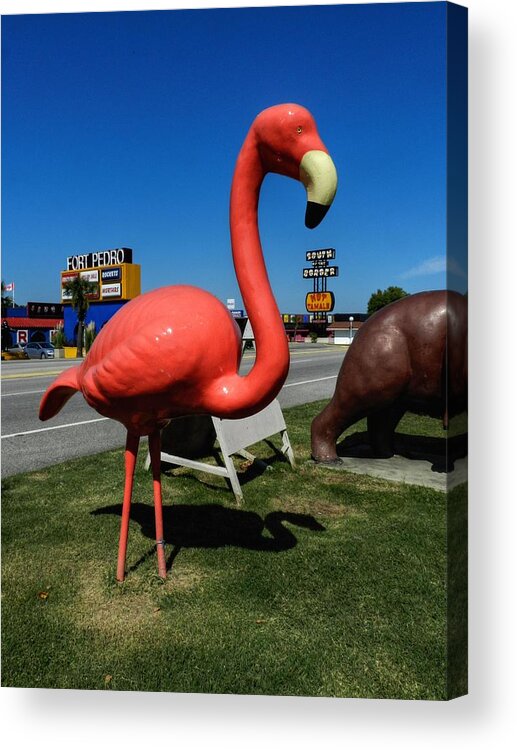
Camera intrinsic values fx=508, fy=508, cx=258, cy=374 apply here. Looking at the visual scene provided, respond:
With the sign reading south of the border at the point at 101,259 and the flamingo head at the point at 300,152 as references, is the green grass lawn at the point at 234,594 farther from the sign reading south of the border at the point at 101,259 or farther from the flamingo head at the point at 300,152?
the sign reading south of the border at the point at 101,259

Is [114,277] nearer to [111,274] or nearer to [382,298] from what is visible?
[111,274]

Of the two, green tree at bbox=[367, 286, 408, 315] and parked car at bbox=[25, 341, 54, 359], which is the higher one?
green tree at bbox=[367, 286, 408, 315]

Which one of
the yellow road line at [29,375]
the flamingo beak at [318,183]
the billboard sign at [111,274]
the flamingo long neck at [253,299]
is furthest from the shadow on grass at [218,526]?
the billboard sign at [111,274]

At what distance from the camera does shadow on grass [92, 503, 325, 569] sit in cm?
345

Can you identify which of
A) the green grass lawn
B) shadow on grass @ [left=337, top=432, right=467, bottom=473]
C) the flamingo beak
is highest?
the flamingo beak

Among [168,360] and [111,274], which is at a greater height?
[111,274]

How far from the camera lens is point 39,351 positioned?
2127 cm

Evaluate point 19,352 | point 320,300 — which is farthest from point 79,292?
point 320,300

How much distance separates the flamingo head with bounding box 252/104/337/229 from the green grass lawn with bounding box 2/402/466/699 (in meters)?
1.42

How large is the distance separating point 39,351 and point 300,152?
70.1ft

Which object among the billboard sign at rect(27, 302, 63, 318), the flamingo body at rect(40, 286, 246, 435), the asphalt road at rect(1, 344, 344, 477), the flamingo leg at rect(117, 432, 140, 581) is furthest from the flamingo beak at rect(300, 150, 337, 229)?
the billboard sign at rect(27, 302, 63, 318)

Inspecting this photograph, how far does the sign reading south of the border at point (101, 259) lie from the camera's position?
24.2 meters

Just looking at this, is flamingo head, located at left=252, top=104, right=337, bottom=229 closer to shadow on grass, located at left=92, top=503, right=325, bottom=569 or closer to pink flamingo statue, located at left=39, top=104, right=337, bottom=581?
pink flamingo statue, located at left=39, top=104, right=337, bottom=581

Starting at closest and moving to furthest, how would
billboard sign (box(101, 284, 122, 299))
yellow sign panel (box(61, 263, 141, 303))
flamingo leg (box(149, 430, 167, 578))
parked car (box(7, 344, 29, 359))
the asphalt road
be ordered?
flamingo leg (box(149, 430, 167, 578))
the asphalt road
parked car (box(7, 344, 29, 359))
yellow sign panel (box(61, 263, 141, 303))
billboard sign (box(101, 284, 122, 299))
